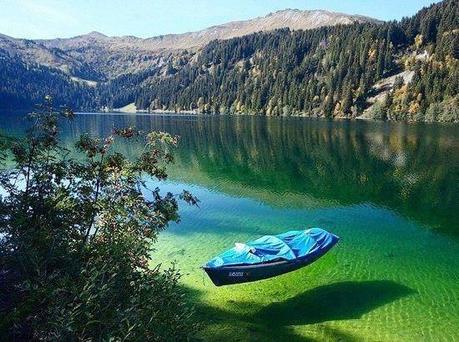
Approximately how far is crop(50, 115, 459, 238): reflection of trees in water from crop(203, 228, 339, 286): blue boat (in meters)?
17.4

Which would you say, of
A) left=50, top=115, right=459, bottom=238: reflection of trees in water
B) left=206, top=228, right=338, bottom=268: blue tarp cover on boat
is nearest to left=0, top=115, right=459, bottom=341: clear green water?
left=50, top=115, right=459, bottom=238: reflection of trees in water

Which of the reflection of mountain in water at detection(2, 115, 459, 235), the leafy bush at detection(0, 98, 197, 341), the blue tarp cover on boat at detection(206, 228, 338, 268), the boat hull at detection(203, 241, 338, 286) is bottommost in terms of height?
the reflection of mountain in water at detection(2, 115, 459, 235)

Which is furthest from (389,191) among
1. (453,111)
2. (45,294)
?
(453,111)

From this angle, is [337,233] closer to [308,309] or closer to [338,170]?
[308,309]

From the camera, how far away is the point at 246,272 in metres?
25.5

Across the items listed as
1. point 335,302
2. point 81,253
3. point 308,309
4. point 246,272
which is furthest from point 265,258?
point 81,253

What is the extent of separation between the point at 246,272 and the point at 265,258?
1.58 m

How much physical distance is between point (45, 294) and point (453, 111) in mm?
169979

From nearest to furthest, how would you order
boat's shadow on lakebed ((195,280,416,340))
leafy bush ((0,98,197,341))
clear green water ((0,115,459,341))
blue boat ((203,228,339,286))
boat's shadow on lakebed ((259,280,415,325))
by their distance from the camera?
leafy bush ((0,98,197,341)) → boat's shadow on lakebed ((195,280,416,340)) → clear green water ((0,115,459,341)) → boat's shadow on lakebed ((259,280,415,325)) → blue boat ((203,228,339,286))

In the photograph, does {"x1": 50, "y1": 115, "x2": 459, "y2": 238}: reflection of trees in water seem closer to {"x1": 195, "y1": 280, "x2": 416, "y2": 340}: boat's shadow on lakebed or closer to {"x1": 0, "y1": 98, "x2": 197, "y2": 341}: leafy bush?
{"x1": 195, "y1": 280, "x2": 416, "y2": 340}: boat's shadow on lakebed

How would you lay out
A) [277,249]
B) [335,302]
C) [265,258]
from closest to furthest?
[335,302], [265,258], [277,249]

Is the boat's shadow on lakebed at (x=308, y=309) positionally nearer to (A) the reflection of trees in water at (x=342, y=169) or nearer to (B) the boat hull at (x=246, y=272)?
(B) the boat hull at (x=246, y=272)

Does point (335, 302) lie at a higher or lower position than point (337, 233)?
higher

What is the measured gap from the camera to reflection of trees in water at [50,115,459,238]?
165ft
